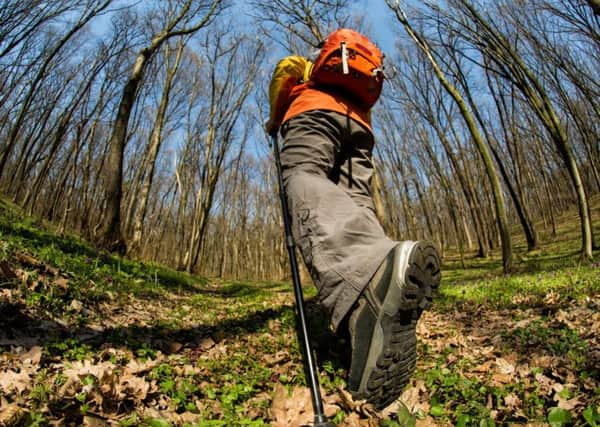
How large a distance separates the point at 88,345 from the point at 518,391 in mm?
2203

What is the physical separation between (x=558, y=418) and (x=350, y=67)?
1.89 metres

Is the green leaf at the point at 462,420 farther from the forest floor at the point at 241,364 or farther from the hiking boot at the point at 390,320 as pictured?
the hiking boot at the point at 390,320

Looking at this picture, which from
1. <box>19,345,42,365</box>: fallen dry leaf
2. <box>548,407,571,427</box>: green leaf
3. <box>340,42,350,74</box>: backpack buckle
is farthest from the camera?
<box>340,42,350,74</box>: backpack buckle

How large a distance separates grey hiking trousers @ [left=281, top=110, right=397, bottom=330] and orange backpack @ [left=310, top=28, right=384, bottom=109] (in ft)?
0.78

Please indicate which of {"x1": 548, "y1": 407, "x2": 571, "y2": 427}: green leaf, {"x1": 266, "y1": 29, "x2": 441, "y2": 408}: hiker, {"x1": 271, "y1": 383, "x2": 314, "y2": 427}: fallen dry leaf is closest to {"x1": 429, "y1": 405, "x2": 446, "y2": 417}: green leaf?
{"x1": 266, "y1": 29, "x2": 441, "y2": 408}: hiker

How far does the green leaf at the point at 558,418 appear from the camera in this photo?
3.70 ft

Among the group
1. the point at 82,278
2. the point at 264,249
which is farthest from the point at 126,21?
the point at 264,249

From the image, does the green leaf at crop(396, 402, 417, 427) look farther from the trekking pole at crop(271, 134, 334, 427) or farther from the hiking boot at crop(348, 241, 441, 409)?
the trekking pole at crop(271, 134, 334, 427)

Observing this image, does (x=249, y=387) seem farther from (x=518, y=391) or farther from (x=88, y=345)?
(x=518, y=391)

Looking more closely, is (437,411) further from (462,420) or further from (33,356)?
(33,356)

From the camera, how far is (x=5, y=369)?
1.45 metres

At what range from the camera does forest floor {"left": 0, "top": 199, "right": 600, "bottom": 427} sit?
1.31 m

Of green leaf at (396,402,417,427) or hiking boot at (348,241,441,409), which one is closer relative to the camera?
green leaf at (396,402,417,427)

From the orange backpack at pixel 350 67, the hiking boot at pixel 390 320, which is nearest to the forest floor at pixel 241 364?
the hiking boot at pixel 390 320
